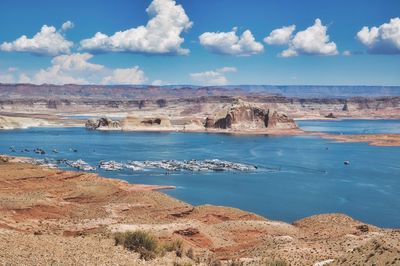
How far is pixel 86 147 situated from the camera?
12812cm

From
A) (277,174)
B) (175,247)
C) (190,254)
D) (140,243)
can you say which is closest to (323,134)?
(277,174)

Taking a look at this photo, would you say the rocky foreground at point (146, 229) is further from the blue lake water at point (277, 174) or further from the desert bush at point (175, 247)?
the blue lake water at point (277, 174)

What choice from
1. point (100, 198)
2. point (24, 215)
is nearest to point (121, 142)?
point (100, 198)

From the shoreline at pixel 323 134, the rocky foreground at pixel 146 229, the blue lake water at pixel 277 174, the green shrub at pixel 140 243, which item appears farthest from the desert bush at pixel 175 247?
the shoreline at pixel 323 134

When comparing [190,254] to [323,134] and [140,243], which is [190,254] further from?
[323,134]

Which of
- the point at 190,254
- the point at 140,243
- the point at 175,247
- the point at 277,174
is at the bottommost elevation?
the point at 277,174

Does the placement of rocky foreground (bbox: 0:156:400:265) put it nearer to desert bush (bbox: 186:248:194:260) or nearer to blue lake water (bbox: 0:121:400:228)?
desert bush (bbox: 186:248:194:260)

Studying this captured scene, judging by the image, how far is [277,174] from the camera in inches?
3499

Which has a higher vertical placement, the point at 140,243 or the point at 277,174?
the point at 140,243

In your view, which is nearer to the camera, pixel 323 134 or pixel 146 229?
pixel 146 229

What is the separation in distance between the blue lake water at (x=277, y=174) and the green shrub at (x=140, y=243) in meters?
28.0

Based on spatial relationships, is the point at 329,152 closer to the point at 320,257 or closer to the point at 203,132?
the point at 203,132

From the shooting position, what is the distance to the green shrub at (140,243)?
2814 centimetres

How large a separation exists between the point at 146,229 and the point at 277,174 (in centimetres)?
5569
